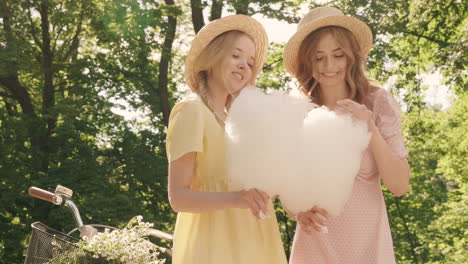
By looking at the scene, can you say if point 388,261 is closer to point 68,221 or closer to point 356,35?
point 356,35

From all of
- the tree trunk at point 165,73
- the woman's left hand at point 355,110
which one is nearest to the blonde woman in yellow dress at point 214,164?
the woman's left hand at point 355,110

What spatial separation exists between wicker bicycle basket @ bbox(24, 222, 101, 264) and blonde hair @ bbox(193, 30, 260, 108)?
3.19 feet

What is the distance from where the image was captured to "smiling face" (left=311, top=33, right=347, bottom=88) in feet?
7.88

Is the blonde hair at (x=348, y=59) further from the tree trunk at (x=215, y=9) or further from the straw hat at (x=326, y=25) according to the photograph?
the tree trunk at (x=215, y=9)

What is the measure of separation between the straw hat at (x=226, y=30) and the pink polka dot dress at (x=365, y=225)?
0.50m

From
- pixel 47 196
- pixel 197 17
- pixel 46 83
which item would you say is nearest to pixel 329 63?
pixel 47 196

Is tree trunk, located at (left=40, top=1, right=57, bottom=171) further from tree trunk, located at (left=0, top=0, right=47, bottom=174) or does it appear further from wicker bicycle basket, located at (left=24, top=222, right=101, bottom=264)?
wicker bicycle basket, located at (left=24, top=222, right=101, bottom=264)

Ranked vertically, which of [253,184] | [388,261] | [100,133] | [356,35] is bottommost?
[388,261]

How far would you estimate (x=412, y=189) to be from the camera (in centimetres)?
1959

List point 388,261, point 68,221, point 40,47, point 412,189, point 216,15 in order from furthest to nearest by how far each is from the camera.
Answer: point 412,189
point 40,47
point 216,15
point 68,221
point 388,261

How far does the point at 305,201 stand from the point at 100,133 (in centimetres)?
1261

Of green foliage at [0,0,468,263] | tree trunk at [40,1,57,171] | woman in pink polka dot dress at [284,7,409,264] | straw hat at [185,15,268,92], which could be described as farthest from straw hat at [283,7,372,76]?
tree trunk at [40,1,57,171]

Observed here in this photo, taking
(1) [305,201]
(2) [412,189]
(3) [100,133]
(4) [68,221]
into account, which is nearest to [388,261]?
(1) [305,201]

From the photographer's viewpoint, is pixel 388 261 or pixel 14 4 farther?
pixel 14 4
